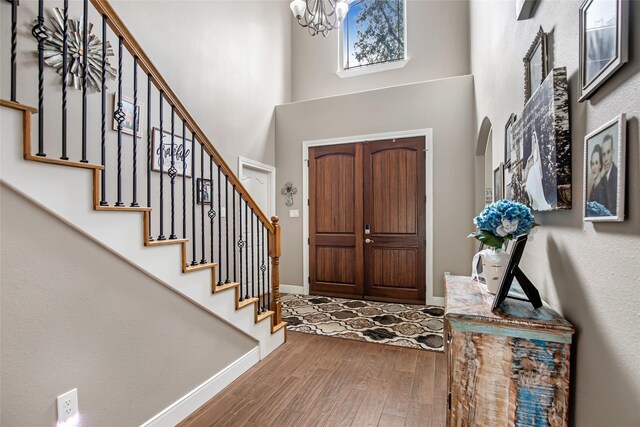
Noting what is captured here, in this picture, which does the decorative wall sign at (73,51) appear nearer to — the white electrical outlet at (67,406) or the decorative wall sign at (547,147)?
the white electrical outlet at (67,406)

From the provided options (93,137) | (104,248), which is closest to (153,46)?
(93,137)

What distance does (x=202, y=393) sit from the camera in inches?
79.4

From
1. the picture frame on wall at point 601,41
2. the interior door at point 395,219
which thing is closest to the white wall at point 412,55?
the interior door at point 395,219

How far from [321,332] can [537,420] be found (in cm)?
241

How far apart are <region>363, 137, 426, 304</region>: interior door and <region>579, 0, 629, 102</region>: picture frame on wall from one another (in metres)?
3.38

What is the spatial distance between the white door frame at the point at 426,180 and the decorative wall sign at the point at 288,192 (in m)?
0.20

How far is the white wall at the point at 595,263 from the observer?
0.73 m

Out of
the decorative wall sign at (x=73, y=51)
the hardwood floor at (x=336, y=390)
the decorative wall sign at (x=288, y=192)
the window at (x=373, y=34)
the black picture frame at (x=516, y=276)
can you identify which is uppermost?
the window at (x=373, y=34)

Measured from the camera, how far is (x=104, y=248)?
145cm

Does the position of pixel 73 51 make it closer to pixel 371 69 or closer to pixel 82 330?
pixel 82 330

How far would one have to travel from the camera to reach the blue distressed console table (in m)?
1.03

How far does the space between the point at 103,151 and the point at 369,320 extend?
314cm

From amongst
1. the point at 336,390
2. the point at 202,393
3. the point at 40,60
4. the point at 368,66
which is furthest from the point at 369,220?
the point at 40,60

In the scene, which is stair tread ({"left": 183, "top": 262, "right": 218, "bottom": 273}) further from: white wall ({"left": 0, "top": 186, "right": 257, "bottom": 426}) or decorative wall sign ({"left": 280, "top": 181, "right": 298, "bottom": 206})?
decorative wall sign ({"left": 280, "top": 181, "right": 298, "bottom": 206})
